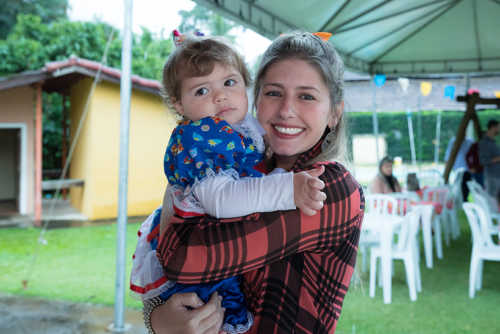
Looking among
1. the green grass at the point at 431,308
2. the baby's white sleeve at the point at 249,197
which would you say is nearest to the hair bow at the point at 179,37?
the baby's white sleeve at the point at 249,197

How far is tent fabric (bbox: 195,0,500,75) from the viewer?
15.1ft

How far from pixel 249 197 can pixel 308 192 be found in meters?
0.12

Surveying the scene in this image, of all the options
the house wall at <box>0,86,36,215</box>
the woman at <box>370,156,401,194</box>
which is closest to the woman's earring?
the woman at <box>370,156,401,194</box>

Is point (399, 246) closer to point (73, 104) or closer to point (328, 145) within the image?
point (328, 145)

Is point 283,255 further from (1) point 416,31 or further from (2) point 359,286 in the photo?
(1) point 416,31

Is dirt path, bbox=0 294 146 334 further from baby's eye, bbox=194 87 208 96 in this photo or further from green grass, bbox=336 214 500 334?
baby's eye, bbox=194 87 208 96

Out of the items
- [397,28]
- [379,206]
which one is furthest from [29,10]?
[379,206]

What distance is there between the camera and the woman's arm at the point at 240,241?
3.12 ft

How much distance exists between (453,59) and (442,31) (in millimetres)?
1017

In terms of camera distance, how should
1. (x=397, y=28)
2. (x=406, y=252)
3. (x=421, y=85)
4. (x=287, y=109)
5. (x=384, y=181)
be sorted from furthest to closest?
1. (x=421, y=85)
2. (x=397, y=28)
3. (x=384, y=181)
4. (x=406, y=252)
5. (x=287, y=109)

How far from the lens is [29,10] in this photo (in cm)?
1920

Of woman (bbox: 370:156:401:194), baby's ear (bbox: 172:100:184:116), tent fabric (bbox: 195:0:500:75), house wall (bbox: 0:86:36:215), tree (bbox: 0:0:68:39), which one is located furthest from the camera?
tree (bbox: 0:0:68:39)

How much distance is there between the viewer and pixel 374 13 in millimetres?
5898

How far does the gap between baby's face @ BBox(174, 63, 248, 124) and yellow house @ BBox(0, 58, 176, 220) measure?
31.3 ft
